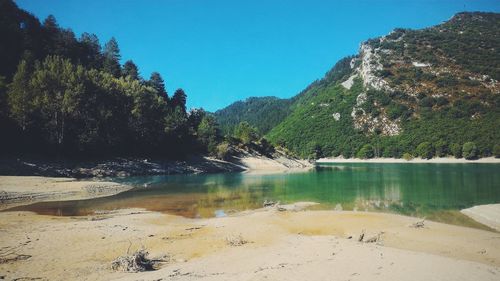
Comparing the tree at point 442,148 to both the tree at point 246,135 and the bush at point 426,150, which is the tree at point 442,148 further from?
the tree at point 246,135

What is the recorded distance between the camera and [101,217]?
25.3 m

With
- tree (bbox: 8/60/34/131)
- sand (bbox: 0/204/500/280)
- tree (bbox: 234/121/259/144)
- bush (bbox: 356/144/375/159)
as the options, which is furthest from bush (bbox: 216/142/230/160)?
bush (bbox: 356/144/375/159)

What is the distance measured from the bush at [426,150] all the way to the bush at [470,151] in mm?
13812

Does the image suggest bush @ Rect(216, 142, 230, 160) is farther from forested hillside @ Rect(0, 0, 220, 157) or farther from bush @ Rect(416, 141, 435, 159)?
bush @ Rect(416, 141, 435, 159)

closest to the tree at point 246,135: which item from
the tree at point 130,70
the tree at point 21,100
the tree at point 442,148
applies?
the tree at point 130,70

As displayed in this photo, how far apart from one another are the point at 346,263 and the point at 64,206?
27321mm

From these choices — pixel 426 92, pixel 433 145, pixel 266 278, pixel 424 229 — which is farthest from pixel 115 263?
pixel 426 92

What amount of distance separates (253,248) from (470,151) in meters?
135

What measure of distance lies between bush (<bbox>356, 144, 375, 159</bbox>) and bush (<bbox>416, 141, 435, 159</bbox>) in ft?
88.0

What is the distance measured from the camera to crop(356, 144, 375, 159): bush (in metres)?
167

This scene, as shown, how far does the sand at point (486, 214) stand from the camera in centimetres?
2283

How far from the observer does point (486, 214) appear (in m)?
25.2

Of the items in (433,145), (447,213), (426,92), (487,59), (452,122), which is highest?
(487,59)

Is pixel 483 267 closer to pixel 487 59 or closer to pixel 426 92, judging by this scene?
pixel 426 92
